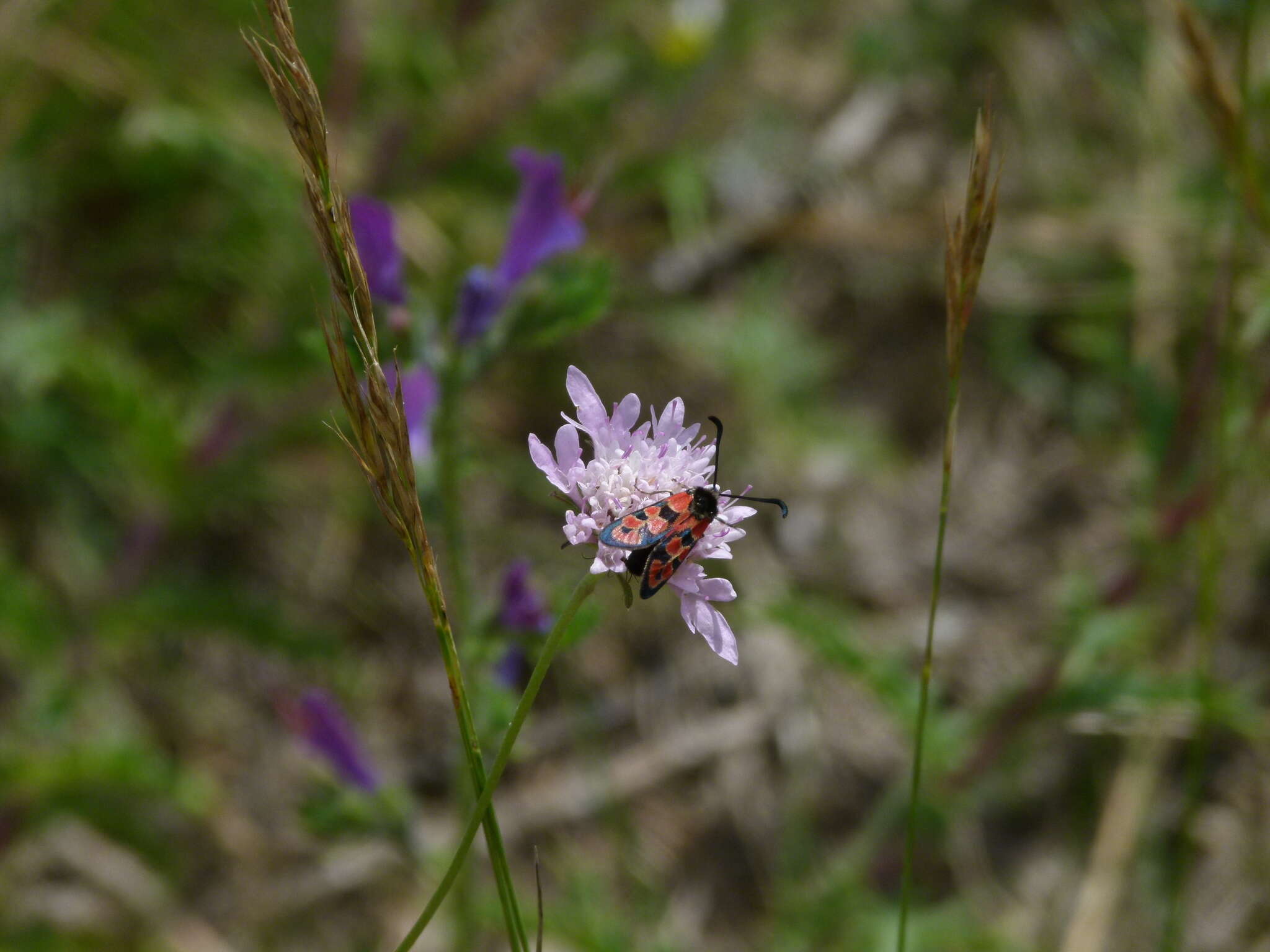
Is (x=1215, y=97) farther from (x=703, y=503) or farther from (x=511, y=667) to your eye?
(x=511, y=667)

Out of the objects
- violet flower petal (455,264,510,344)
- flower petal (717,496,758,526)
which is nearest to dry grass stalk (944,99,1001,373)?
flower petal (717,496,758,526)

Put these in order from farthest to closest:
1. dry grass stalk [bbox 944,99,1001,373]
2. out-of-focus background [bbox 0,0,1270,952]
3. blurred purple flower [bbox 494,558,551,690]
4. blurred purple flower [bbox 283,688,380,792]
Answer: out-of-focus background [bbox 0,0,1270,952], blurred purple flower [bbox 283,688,380,792], blurred purple flower [bbox 494,558,551,690], dry grass stalk [bbox 944,99,1001,373]

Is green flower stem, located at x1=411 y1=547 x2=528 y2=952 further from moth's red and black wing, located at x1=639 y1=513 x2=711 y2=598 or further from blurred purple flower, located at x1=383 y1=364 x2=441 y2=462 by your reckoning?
blurred purple flower, located at x1=383 y1=364 x2=441 y2=462

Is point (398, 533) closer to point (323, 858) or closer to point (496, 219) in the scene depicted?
point (323, 858)

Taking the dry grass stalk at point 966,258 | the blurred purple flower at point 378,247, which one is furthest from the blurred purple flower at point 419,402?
the dry grass stalk at point 966,258

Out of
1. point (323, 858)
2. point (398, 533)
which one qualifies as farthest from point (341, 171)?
point (398, 533)

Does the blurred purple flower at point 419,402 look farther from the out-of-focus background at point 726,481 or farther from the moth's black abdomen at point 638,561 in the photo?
the moth's black abdomen at point 638,561

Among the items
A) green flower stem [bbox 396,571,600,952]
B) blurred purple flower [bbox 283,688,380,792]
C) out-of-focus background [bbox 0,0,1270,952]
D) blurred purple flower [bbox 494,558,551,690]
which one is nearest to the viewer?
green flower stem [bbox 396,571,600,952]

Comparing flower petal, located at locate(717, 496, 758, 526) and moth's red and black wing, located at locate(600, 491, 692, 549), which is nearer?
moth's red and black wing, located at locate(600, 491, 692, 549)
